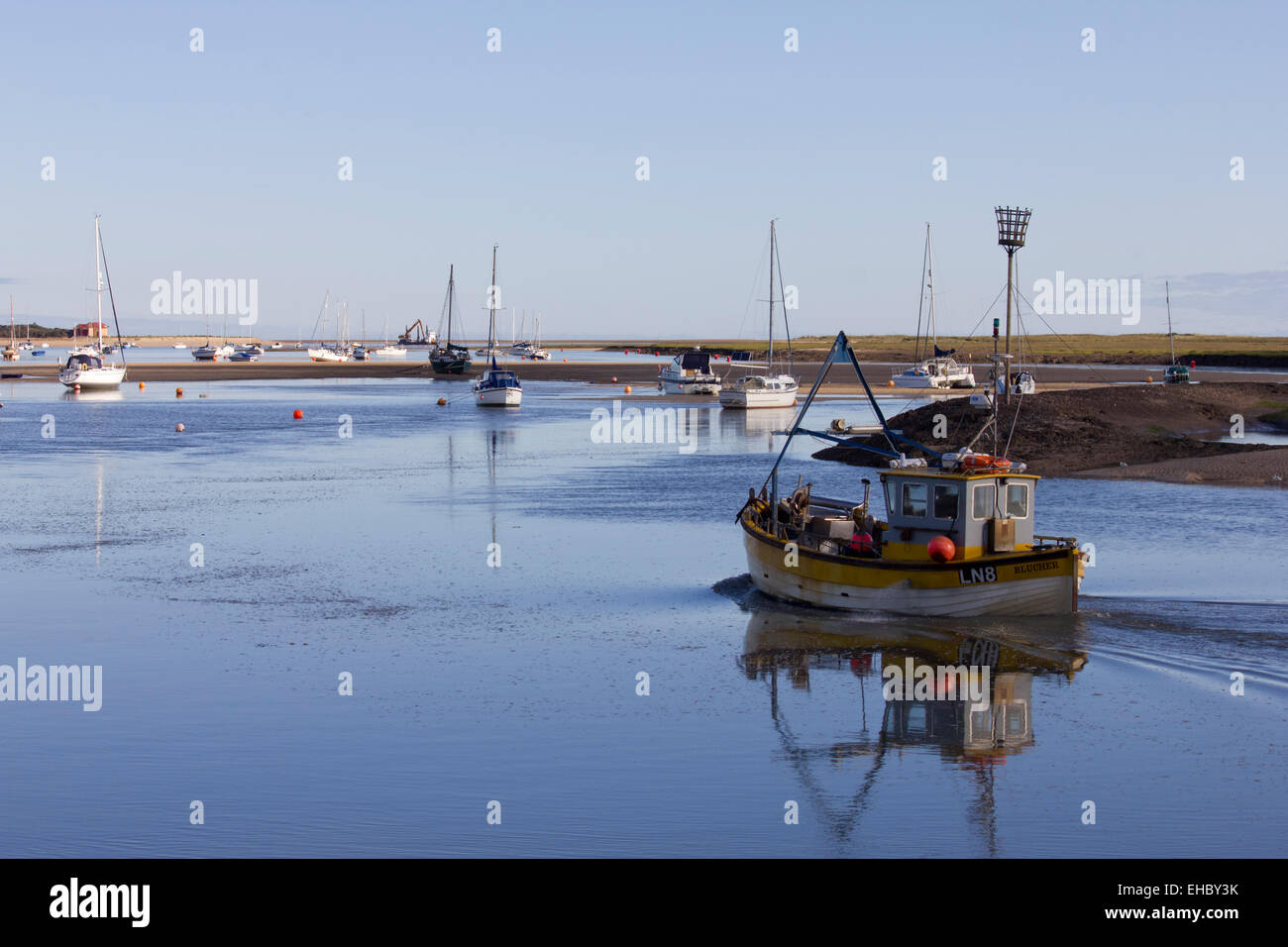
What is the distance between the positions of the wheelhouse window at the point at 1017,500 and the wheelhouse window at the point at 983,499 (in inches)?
13.5

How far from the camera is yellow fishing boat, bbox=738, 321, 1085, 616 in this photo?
2400 centimetres

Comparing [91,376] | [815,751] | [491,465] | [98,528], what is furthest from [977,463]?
[91,376]

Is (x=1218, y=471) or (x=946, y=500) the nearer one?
(x=946, y=500)

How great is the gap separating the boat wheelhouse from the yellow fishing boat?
292 feet

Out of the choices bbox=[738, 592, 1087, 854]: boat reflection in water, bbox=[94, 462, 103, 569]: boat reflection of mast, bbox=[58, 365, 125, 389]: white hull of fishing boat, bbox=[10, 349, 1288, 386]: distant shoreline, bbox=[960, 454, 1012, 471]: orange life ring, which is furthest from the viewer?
bbox=[10, 349, 1288, 386]: distant shoreline

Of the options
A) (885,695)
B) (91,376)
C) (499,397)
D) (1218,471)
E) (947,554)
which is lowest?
(885,695)

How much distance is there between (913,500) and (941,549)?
4.86 ft

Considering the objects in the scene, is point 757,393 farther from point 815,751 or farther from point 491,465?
point 815,751

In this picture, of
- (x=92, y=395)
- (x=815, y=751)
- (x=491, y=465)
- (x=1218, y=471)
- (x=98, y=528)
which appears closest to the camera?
(x=815, y=751)

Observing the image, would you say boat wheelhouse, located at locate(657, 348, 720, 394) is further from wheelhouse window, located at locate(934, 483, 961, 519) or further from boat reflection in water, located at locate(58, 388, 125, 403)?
wheelhouse window, located at locate(934, 483, 961, 519)

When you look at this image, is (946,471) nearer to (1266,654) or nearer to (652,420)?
(1266,654)

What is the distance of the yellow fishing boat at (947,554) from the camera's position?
78.7 feet

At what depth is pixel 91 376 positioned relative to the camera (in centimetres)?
11581

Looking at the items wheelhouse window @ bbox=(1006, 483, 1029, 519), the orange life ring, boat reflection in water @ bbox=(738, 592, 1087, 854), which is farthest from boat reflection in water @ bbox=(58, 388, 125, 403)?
wheelhouse window @ bbox=(1006, 483, 1029, 519)
